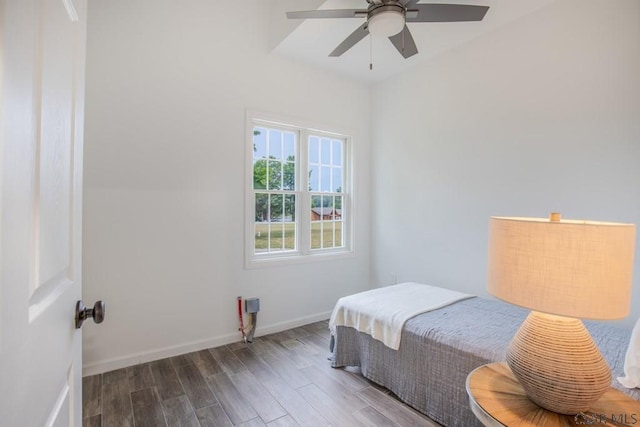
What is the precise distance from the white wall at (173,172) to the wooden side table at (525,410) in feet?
8.02

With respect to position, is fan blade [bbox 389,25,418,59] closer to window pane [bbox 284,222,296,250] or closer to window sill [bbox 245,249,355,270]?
window pane [bbox 284,222,296,250]

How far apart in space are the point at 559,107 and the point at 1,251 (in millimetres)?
3416

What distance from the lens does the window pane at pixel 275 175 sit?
3504mm

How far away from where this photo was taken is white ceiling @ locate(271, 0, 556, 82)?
2662 millimetres

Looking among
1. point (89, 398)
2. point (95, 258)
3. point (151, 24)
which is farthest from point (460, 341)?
point (151, 24)

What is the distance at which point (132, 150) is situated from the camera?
2.63 m

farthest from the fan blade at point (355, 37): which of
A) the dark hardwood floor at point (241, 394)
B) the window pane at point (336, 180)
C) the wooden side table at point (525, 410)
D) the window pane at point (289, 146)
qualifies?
the dark hardwood floor at point (241, 394)

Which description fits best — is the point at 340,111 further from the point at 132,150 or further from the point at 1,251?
the point at 1,251

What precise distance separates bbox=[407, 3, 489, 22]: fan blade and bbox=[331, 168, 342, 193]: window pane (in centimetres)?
211

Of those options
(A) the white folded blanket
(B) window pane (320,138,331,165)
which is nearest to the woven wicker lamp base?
(A) the white folded blanket

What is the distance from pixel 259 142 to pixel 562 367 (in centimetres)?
310

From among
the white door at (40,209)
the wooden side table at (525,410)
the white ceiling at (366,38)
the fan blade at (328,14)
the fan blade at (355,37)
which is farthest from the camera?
the white ceiling at (366,38)

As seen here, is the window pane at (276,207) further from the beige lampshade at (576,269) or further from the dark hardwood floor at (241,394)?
the beige lampshade at (576,269)

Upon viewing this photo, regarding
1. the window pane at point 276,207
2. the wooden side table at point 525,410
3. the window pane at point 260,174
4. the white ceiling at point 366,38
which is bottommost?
the wooden side table at point 525,410
